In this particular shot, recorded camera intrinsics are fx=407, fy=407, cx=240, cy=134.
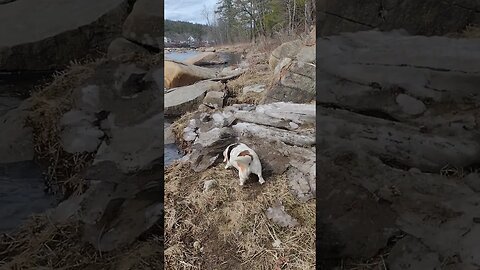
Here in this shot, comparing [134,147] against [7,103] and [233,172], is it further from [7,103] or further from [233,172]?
[7,103]

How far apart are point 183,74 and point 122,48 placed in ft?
0.68

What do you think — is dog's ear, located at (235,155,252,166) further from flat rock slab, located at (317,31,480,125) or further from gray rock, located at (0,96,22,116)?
gray rock, located at (0,96,22,116)

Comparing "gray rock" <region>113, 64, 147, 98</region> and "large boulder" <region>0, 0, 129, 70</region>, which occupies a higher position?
"large boulder" <region>0, 0, 129, 70</region>

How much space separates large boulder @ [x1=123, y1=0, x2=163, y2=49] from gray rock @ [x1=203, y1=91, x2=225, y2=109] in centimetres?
19

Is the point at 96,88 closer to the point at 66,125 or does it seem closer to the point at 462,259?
the point at 66,125

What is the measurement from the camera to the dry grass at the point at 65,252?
1088mm

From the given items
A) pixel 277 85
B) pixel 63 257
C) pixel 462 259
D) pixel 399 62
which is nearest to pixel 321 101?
pixel 277 85

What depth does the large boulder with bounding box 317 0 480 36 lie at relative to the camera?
1217 millimetres

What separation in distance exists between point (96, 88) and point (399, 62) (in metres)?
0.87

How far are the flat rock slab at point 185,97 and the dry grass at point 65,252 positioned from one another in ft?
1.08

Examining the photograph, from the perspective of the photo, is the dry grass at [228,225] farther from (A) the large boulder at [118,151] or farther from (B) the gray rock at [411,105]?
(B) the gray rock at [411,105]

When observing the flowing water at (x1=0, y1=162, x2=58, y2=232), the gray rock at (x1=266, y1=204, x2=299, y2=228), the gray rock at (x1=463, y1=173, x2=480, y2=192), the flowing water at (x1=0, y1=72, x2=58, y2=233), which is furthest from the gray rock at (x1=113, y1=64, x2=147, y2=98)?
the gray rock at (x1=463, y1=173, x2=480, y2=192)

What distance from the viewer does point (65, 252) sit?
1098 millimetres

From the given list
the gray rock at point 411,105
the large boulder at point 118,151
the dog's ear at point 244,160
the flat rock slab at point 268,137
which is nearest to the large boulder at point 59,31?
the large boulder at point 118,151
